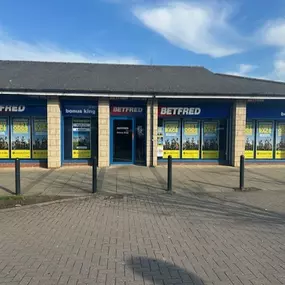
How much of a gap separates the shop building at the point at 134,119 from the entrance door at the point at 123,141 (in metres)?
0.05

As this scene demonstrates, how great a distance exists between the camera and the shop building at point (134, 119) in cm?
1280

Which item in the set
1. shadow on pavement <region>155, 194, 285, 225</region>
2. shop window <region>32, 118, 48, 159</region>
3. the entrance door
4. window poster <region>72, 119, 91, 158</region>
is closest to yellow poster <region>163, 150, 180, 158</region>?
the entrance door

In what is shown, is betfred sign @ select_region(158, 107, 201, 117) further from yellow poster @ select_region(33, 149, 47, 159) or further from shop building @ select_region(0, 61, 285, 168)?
yellow poster @ select_region(33, 149, 47, 159)

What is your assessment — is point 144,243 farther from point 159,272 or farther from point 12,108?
point 12,108

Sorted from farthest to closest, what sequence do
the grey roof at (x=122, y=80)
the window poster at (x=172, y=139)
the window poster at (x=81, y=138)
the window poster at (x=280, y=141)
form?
the window poster at (x=280, y=141)
the window poster at (x=172, y=139)
the window poster at (x=81, y=138)
the grey roof at (x=122, y=80)

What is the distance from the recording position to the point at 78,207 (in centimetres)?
689

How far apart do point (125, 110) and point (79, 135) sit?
2.46 metres

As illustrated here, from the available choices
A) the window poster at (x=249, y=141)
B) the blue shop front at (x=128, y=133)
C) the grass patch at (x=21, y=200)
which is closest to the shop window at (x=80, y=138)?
the blue shop front at (x=128, y=133)

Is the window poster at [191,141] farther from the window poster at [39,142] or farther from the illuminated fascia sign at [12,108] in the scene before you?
the illuminated fascia sign at [12,108]

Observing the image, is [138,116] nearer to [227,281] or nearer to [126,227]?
[126,227]

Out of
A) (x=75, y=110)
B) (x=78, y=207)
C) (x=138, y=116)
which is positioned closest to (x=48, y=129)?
(x=75, y=110)

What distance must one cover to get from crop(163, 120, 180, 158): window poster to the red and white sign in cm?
151

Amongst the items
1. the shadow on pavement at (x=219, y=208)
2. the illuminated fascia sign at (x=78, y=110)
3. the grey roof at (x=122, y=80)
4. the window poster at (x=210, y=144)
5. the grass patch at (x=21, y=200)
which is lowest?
the shadow on pavement at (x=219, y=208)

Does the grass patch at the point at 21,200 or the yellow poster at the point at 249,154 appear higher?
the yellow poster at the point at 249,154
